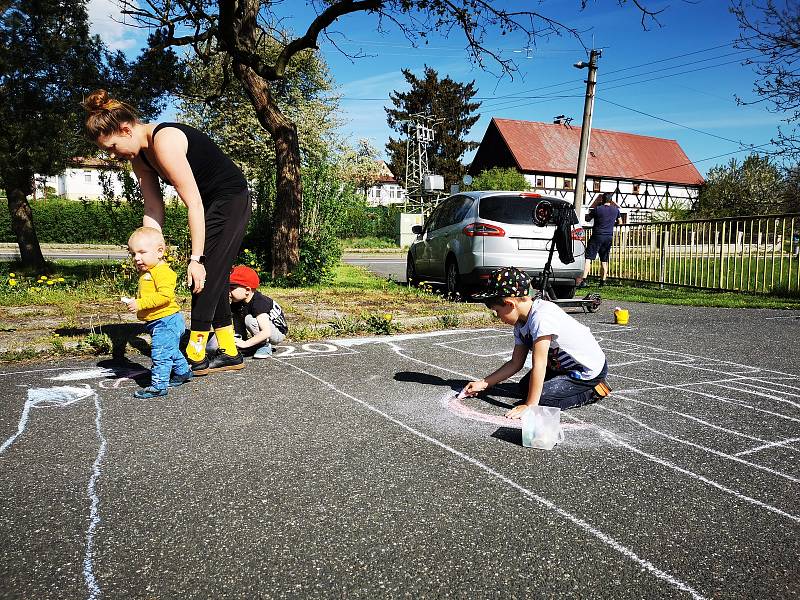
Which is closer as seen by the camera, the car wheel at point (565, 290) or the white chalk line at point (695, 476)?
the white chalk line at point (695, 476)

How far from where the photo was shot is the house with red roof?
1767 inches

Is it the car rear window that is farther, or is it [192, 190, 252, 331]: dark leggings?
the car rear window

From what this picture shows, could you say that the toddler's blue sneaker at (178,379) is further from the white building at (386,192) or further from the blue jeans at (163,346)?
the white building at (386,192)

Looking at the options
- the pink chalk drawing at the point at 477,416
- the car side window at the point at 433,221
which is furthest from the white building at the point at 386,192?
the pink chalk drawing at the point at 477,416

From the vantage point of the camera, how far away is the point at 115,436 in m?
3.28

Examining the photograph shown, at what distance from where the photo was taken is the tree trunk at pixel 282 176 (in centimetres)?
1038

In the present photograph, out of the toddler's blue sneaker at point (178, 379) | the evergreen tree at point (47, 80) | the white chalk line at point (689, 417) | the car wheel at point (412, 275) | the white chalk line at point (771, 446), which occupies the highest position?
the evergreen tree at point (47, 80)

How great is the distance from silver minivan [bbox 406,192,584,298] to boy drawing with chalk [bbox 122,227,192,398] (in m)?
5.19

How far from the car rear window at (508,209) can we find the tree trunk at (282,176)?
10.8ft

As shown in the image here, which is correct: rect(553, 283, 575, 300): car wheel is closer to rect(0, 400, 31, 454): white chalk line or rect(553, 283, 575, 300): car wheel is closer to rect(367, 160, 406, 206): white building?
rect(0, 400, 31, 454): white chalk line

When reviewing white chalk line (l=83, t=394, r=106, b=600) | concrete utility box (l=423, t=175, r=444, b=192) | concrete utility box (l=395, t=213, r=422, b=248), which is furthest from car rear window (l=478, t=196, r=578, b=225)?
concrete utility box (l=395, t=213, r=422, b=248)

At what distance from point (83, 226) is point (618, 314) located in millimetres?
28474

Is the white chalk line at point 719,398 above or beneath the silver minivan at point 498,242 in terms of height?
beneath

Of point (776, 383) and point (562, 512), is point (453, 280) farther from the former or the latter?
point (562, 512)
